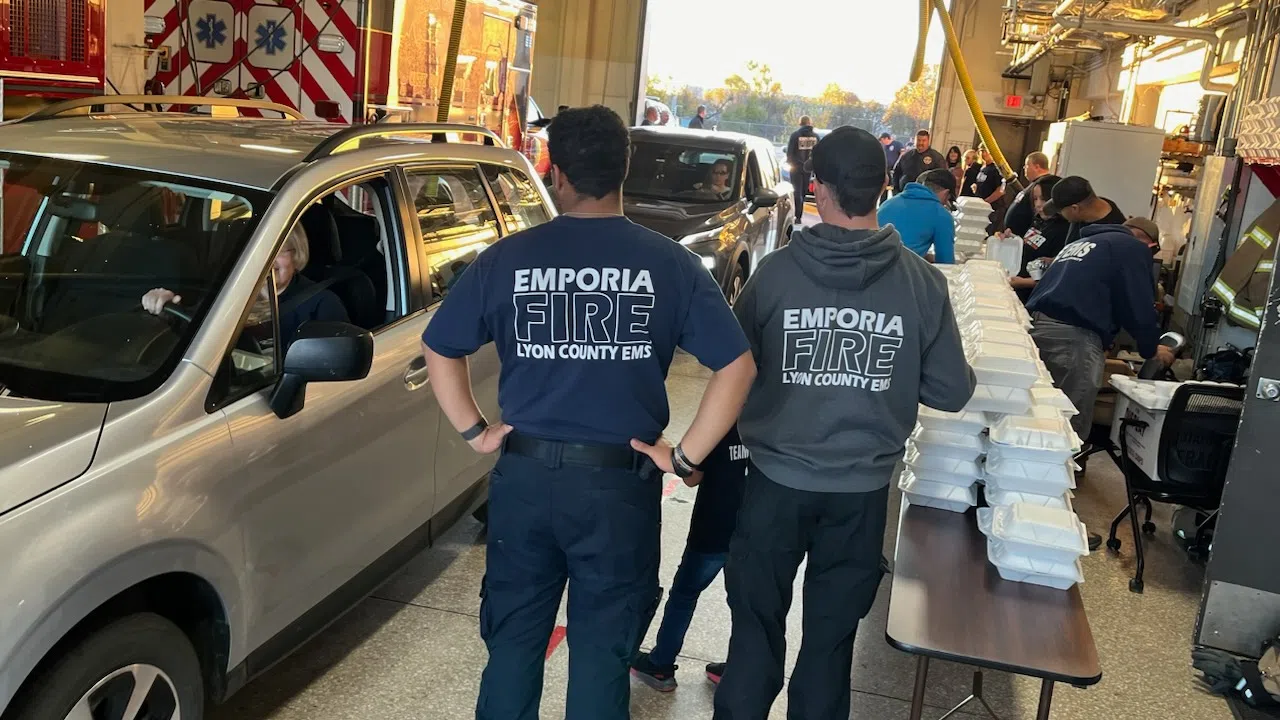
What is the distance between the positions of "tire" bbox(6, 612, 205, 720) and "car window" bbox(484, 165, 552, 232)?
2229mm

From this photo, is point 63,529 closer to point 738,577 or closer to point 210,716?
point 210,716

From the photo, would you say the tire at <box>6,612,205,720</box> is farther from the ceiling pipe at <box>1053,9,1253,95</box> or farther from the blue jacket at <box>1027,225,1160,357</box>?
the ceiling pipe at <box>1053,9,1253,95</box>

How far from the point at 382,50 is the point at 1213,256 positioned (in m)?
6.39

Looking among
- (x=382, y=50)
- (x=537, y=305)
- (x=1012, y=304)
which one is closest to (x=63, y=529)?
(x=537, y=305)

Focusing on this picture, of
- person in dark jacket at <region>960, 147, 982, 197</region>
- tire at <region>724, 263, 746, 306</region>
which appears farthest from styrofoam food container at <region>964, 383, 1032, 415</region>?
person in dark jacket at <region>960, 147, 982, 197</region>

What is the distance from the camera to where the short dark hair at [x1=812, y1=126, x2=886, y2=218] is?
2836 mm

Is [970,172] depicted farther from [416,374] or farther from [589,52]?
[416,374]

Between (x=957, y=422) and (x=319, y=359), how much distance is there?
2024mm

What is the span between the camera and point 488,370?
4.10m

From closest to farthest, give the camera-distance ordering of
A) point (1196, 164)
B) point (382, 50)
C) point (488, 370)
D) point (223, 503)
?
point (223, 503) → point (488, 370) → point (382, 50) → point (1196, 164)

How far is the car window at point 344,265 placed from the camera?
11.5 ft

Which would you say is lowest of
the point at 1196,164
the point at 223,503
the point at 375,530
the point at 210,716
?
the point at 210,716

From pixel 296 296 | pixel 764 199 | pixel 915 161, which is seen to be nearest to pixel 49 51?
pixel 296 296

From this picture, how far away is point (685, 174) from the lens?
33.2 ft
